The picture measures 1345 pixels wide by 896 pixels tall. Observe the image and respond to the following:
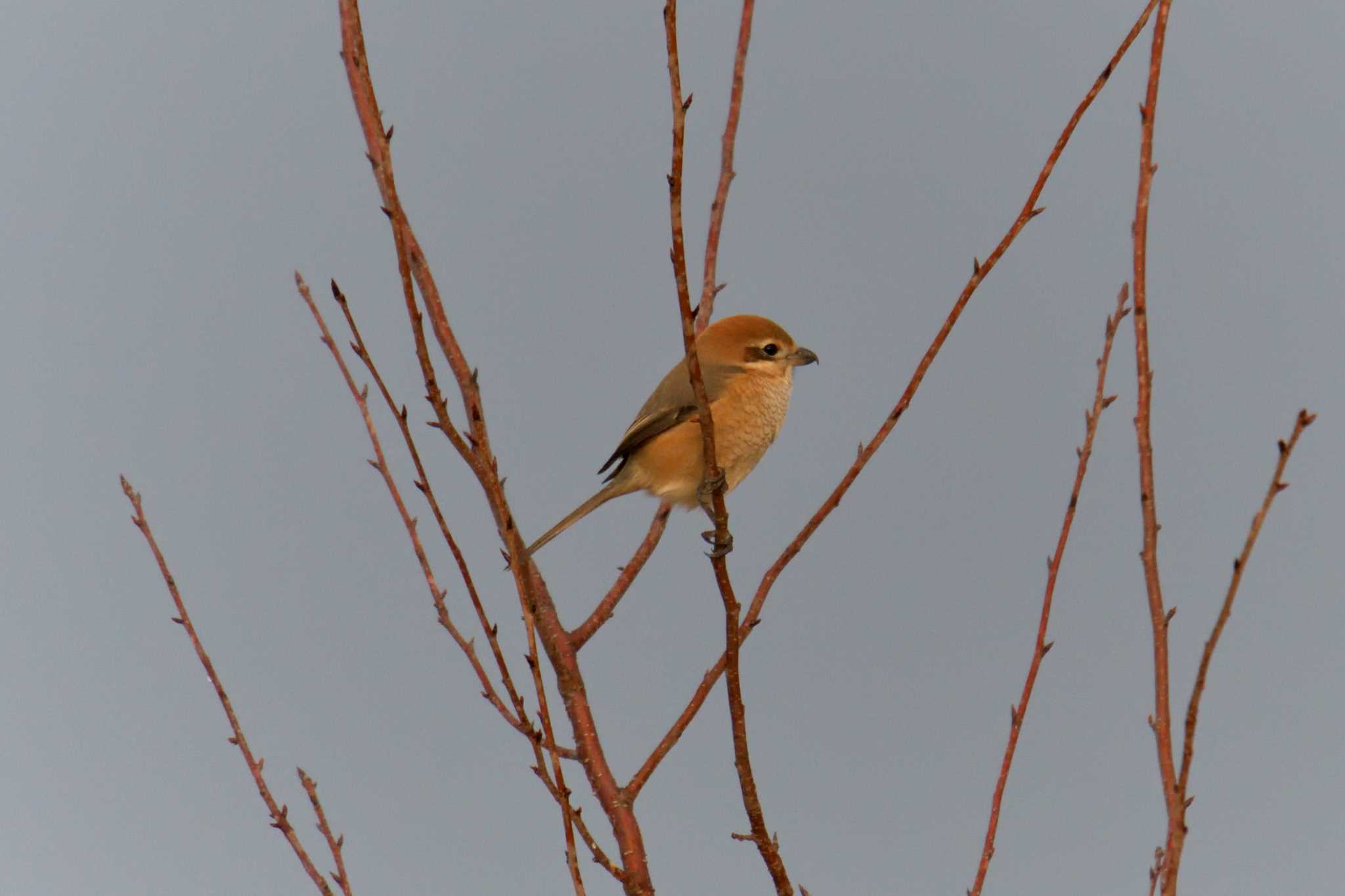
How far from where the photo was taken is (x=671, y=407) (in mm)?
2090

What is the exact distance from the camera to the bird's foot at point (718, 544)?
4.24ft

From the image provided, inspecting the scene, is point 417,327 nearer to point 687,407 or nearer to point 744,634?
point 744,634

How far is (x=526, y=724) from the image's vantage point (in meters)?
1.18

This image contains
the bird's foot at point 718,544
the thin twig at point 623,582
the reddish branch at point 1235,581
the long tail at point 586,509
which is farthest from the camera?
the long tail at point 586,509

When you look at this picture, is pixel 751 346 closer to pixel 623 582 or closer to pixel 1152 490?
pixel 623 582

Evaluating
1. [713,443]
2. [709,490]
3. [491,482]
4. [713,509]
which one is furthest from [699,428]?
[491,482]

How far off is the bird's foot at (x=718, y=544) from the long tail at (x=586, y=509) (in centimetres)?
20

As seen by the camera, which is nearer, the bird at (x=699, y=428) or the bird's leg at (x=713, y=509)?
the bird's leg at (x=713, y=509)

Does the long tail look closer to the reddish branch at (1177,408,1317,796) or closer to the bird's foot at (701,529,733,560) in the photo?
the bird's foot at (701,529,733,560)

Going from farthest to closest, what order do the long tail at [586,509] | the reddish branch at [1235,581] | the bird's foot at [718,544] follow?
the long tail at [586,509] → the bird's foot at [718,544] → the reddish branch at [1235,581]

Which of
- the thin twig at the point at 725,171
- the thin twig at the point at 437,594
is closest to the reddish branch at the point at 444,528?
the thin twig at the point at 437,594

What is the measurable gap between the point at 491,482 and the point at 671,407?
1.00 m

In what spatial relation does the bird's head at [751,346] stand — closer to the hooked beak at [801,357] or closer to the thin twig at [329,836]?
the hooked beak at [801,357]

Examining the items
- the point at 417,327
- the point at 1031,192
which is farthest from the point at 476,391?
the point at 1031,192
